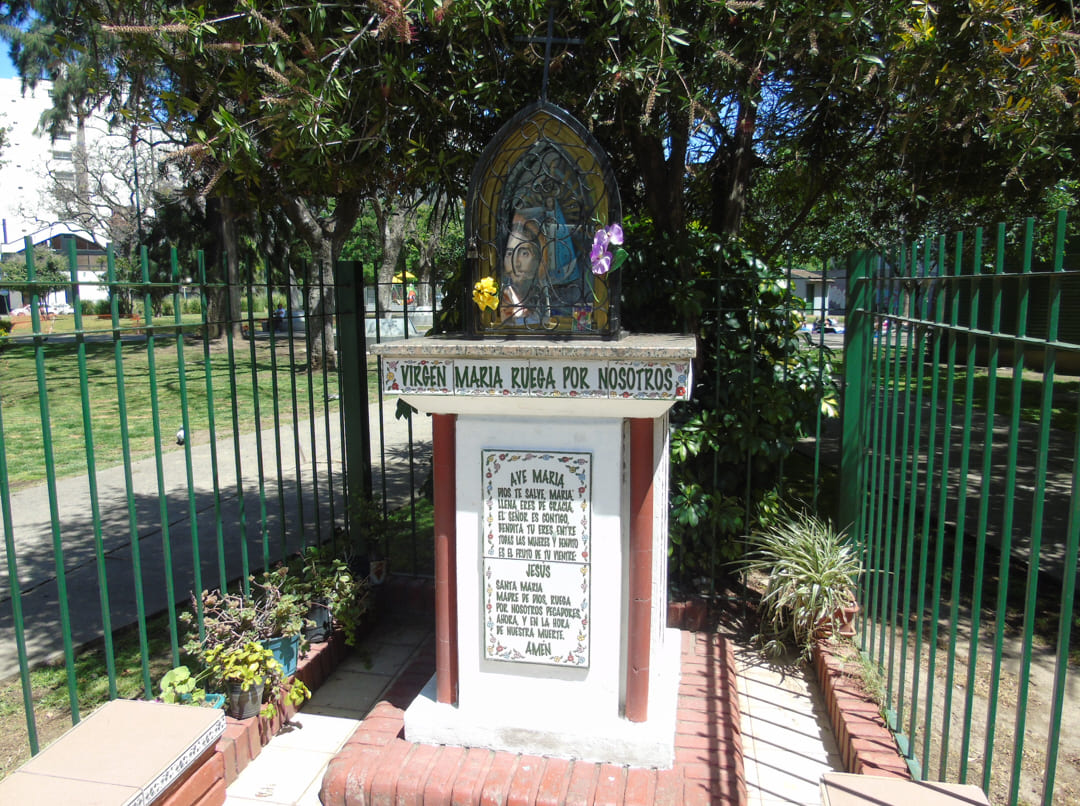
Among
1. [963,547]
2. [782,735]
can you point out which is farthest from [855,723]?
[963,547]

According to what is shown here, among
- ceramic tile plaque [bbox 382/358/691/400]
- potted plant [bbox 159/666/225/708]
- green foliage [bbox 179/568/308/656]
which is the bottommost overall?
potted plant [bbox 159/666/225/708]

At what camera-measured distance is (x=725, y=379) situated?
4848 millimetres

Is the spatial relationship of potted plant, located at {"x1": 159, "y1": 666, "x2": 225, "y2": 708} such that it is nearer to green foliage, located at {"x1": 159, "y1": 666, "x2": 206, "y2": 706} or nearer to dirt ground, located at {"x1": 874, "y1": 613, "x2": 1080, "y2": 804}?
green foliage, located at {"x1": 159, "y1": 666, "x2": 206, "y2": 706}

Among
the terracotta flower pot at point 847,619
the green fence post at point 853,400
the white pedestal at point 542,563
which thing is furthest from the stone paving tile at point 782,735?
the green fence post at point 853,400

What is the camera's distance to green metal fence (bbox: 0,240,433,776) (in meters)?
3.03

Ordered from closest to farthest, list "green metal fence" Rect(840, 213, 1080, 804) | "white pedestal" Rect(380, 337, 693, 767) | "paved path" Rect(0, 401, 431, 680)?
1. "green metal fence" Rect(840, 213, 1080, 804)
2. "white pedestal" Rect(380, 337, 693, 767)
3. "paved path" Rect(0, 401, 431, 680)

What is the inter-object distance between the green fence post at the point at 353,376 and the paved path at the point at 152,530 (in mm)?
188

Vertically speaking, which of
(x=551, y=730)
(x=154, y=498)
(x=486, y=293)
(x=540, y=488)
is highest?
(x=486, y=293)

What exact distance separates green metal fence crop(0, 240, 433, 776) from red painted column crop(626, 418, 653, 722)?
4.19 feet

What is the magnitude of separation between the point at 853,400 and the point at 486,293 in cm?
250

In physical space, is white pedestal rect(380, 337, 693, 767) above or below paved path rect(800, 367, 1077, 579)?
above

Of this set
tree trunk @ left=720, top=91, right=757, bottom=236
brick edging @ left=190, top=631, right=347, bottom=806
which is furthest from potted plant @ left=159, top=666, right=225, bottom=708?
tree trunk @ left=720, top=91, right=757, bottom=236

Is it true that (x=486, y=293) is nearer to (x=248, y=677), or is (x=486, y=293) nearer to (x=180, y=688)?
(x=248, y=677)

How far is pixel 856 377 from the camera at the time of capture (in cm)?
459
